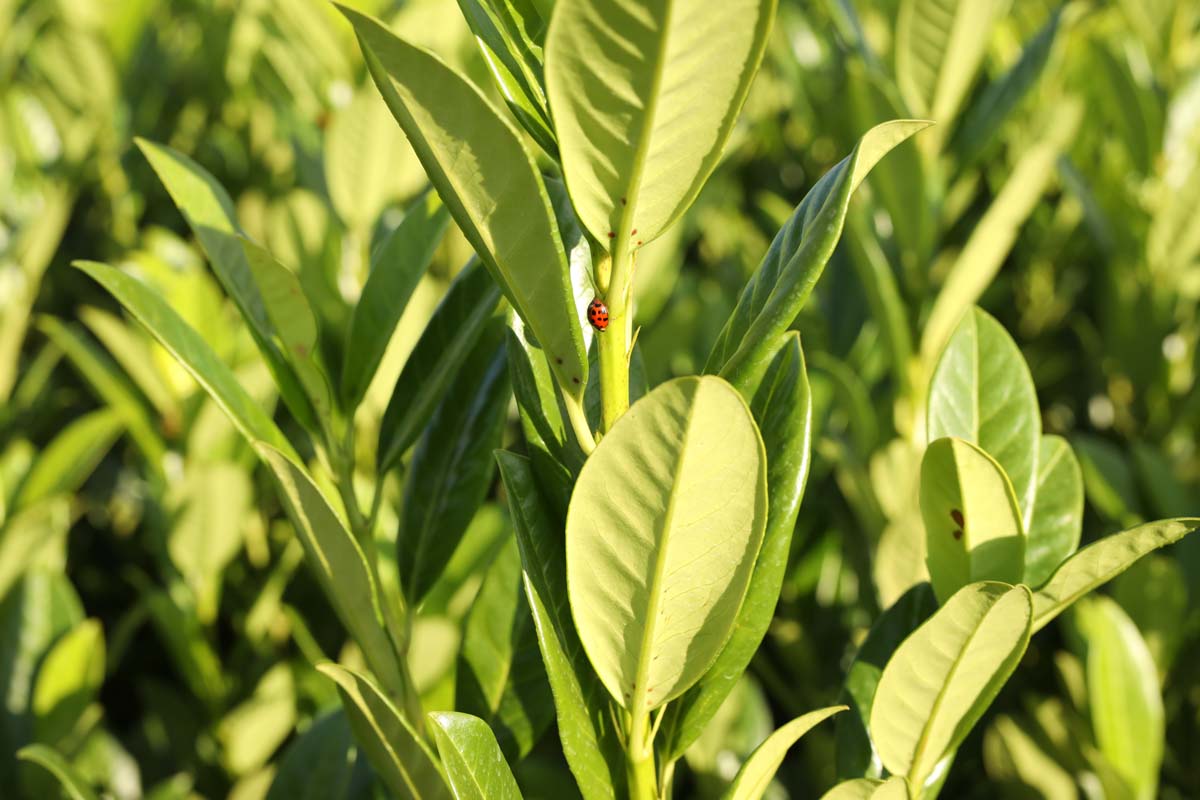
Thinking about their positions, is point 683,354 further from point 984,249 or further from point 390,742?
point 390,742

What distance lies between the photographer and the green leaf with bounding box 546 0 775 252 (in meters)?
0.59

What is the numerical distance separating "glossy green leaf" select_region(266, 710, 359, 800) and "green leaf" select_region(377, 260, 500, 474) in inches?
14.5

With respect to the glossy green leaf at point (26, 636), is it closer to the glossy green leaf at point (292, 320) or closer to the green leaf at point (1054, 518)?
the glossy green leaf at point (292, 320)

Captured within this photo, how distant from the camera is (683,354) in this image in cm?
194

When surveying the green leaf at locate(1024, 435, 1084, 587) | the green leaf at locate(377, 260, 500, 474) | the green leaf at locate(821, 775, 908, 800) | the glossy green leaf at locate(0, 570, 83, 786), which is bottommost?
the green leaf at locate(1024, 435, 1084, 587)

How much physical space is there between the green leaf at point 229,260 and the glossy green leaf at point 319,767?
400mm

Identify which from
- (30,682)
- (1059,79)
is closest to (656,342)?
(30,682)

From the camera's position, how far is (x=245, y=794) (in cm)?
158

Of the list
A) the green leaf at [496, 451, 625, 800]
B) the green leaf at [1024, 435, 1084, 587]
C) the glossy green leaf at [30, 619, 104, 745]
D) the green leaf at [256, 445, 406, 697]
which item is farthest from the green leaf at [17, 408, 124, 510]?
the green leaf at [1024, 435, 1084, 587]

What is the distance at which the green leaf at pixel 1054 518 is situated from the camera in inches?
38.4

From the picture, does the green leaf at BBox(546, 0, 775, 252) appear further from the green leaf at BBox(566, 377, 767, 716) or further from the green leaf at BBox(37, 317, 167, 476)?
the green leaf at BBox(37, 317, 167, 476)

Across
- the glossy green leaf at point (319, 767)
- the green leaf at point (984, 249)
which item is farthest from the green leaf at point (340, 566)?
the green leaf at point (984, 249)

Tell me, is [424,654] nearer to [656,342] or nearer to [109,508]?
[656,342]

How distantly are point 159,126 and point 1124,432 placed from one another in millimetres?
2347
